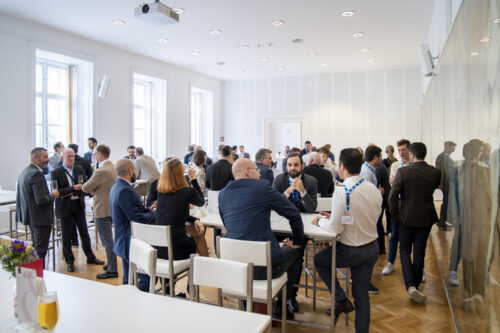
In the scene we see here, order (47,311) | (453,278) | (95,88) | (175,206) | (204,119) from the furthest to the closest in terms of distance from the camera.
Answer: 1. (204,119)
2. (95,88)
3. (175,206)
4. (453,278)
5. (47,311)

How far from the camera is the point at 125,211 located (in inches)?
128

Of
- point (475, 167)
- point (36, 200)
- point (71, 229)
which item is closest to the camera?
point (475, 167)

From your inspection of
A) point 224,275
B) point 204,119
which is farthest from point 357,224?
point 204,119

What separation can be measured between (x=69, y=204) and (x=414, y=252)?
13.3 feet

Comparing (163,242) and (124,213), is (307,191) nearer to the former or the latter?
(163,242)

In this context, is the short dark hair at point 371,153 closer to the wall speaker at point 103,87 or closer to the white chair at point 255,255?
the white chair at point 255,255

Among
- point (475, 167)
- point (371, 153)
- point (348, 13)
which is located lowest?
point (475, 167)

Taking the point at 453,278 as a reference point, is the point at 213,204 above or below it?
above

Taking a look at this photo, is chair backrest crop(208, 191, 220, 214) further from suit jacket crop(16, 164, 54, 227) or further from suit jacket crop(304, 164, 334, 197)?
suit jacket crop(16, 164, 54, 227)

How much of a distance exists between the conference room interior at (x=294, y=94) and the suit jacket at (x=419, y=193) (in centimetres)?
19

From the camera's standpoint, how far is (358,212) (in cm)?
250

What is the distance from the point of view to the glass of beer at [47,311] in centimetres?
126

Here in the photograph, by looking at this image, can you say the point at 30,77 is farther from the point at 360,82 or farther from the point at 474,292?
the point at 360,82

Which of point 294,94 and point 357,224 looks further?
point 294,94
